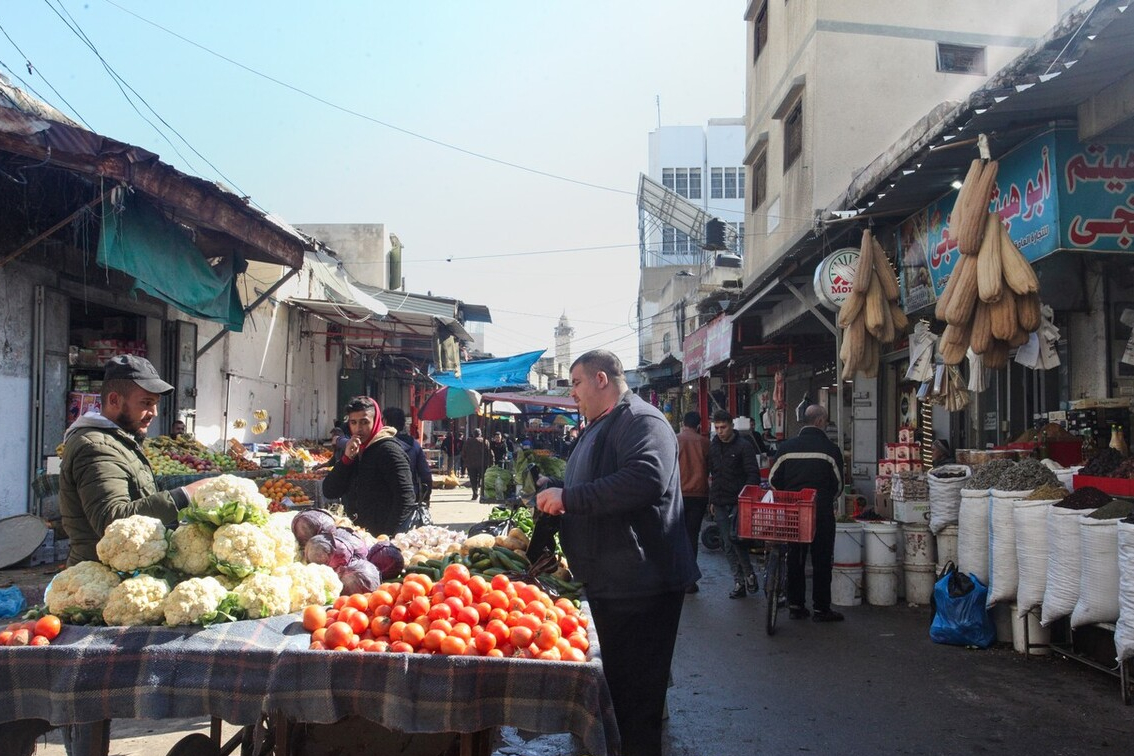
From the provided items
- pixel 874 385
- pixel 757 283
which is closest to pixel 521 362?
pixel 757 283

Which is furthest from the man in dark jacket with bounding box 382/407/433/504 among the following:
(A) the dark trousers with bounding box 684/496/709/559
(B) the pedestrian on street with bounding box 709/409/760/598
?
(B) the pedestrian on street with bounding box 709/409/760/598

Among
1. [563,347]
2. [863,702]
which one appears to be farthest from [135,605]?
[563,347]

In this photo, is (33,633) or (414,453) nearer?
(33,633)

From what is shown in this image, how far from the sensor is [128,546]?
10.4 ft

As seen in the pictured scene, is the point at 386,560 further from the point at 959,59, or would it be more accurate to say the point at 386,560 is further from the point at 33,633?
the point at 959,59

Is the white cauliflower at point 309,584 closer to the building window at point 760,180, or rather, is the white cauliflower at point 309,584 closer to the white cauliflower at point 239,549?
the white cauliflower at point 239,549

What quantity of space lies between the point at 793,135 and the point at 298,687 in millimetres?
14988

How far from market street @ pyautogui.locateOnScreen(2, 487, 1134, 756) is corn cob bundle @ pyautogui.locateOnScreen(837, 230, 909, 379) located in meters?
2.47

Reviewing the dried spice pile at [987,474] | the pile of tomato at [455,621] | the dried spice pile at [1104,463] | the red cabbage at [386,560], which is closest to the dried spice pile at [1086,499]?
the dried spice pile at [1104,463]

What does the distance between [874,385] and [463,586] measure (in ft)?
32.0

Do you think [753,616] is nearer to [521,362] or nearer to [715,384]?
[521,362]

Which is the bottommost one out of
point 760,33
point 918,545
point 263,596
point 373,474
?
point 918,545

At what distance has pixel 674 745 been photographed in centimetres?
473

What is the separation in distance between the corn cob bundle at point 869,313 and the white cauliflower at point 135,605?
6.53 metres
